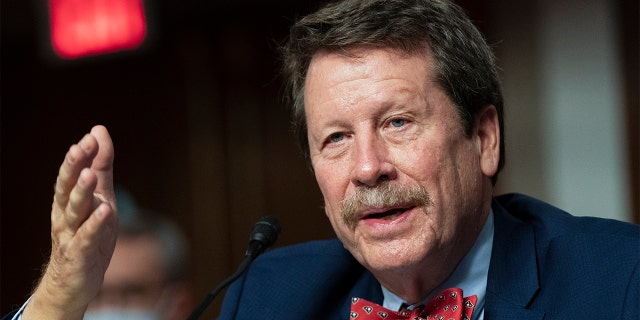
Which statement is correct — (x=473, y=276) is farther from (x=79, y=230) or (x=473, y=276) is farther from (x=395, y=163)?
(x=79, y=230)

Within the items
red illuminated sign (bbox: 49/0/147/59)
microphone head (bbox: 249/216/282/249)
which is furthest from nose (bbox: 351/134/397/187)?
red illuminated sign (bbox: 49/0/147/59)

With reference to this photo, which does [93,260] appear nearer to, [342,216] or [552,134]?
[342,216]

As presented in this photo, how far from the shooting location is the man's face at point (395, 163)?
190 cm

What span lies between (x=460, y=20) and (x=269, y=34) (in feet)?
10.2

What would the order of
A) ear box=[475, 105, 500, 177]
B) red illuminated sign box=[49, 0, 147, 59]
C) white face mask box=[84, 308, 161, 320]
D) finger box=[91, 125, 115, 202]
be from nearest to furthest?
finger box=[91, 125, 115, 202] < ear box=[475, 105, 500, 177] < white face mask box=[84, 308, 161, 320] < red illuminated sign box=[49, 0, 147, 59]

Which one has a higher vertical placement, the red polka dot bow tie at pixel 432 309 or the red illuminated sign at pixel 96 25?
the red illuminated sign at pixel 96 25

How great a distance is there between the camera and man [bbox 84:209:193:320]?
3324mm

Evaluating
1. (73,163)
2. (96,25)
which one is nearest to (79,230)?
(73,163)

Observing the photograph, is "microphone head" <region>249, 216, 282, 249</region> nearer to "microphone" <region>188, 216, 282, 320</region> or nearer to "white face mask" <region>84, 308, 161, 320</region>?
"microphone" <region>188, 216, 282, 320</region>

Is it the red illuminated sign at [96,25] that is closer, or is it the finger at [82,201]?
the finger at [82,201]

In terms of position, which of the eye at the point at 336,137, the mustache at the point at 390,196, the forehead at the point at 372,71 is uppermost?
the forehead at the point at 372,71

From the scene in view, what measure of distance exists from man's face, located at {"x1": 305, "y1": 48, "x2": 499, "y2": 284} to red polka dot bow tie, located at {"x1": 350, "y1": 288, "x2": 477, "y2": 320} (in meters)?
0.08

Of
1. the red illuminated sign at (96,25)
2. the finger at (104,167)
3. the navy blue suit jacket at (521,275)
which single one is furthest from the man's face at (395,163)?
the red illuminated sign at (96,25)

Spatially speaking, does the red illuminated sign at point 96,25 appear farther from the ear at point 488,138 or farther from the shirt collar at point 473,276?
the shirt collar at point 473,276
